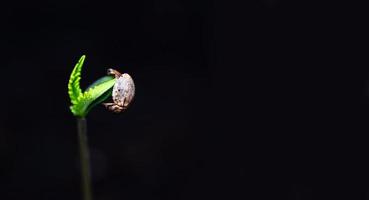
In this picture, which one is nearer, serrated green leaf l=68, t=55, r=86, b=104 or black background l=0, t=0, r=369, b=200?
serrated green leaf l=68, t=55, r=86, b=104

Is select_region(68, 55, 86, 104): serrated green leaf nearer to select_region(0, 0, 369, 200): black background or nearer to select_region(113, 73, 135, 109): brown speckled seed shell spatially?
select_region(113, 73, 135, 109): brown speckled seed shell

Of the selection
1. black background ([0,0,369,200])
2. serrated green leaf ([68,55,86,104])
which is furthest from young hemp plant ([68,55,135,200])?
black background ([0,0,369,200])

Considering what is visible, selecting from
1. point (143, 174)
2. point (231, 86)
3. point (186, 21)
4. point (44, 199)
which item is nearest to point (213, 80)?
point (231, 86)

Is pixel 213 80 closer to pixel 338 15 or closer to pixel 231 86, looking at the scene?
pixel 231 86

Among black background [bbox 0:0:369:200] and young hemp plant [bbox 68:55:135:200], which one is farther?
black background [bbox 0:0:369:200]

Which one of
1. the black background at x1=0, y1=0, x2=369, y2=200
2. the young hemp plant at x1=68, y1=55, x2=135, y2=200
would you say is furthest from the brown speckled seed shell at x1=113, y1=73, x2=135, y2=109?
the black background at x1=0, y1=0, x2=369, y2=200

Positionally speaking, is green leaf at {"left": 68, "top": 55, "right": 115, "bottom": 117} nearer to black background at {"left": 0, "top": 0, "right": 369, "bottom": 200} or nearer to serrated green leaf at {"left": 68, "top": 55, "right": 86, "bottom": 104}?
serrated green leaf at {"left": 68, "top": 55, "right": 86, "bottom": 104}

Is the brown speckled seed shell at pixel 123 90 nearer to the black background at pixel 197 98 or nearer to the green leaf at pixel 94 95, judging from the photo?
the green leaf at pixel 94 95

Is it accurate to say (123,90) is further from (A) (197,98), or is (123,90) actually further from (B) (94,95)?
(A) (197,98)
